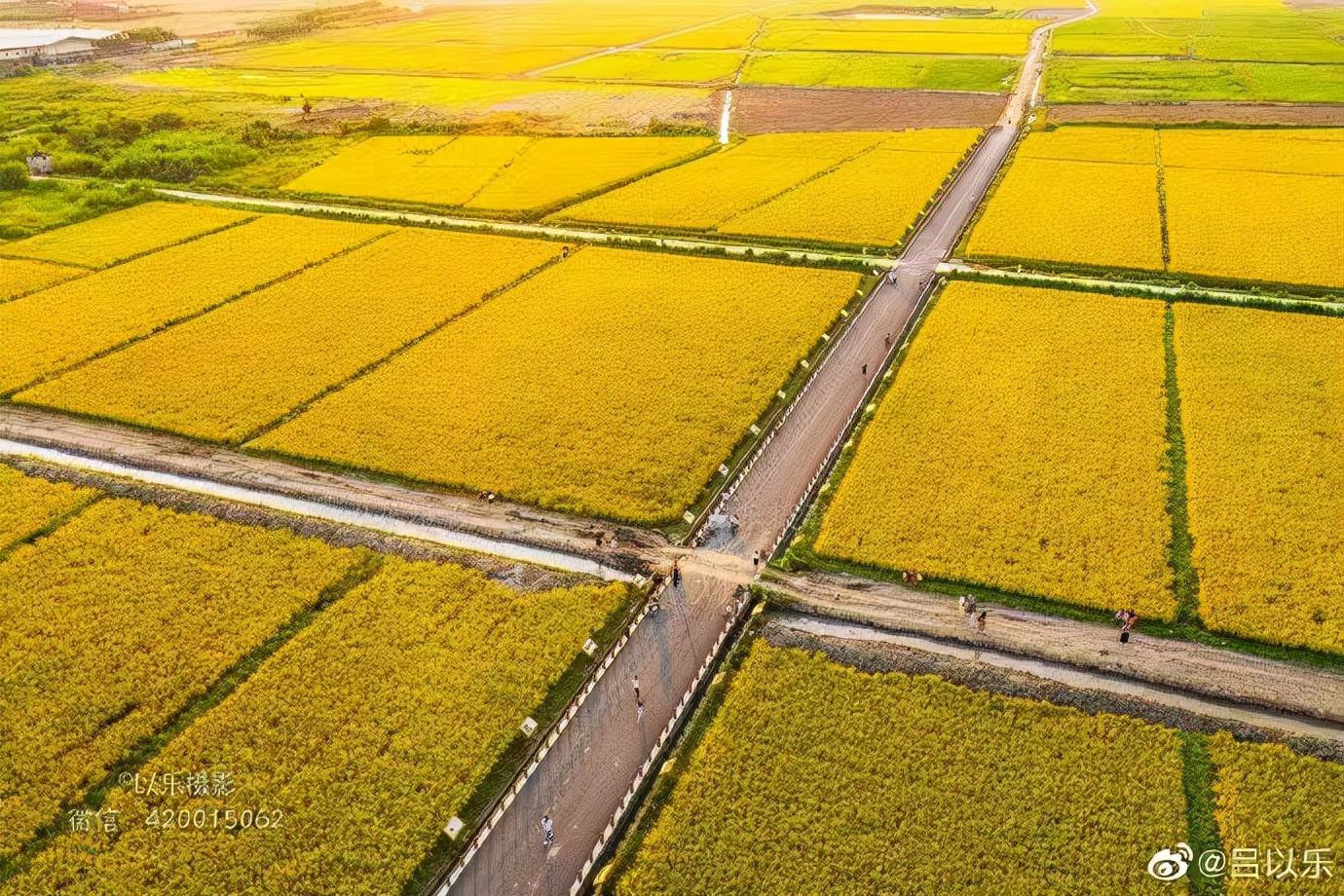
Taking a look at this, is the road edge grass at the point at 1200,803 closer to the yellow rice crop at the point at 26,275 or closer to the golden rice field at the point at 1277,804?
the golden rice field at the point at 1277,804

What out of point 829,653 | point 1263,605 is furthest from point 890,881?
point 1263,605

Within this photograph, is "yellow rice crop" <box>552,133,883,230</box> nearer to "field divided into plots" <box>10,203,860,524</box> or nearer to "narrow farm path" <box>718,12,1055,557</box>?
"field divided into plots" <box>10,203,860,524</box>

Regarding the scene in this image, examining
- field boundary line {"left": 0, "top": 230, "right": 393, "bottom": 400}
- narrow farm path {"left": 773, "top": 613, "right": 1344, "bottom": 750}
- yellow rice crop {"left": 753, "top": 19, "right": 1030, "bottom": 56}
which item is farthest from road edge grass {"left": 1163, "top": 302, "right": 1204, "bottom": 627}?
yellow rice crop {"left": 753, "top": 19, "right": 1030, "bottom": 56}

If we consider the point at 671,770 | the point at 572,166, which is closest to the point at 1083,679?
the point at 671,770

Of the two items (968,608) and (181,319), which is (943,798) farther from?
(181,319)

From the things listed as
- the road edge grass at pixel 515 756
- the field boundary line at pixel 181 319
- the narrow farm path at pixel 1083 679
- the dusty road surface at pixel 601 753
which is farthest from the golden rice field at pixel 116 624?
the narrow farm path at pixel 1083 679

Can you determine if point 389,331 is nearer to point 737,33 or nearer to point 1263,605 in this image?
point 1263,605

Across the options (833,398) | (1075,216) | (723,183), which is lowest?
(833,398)
